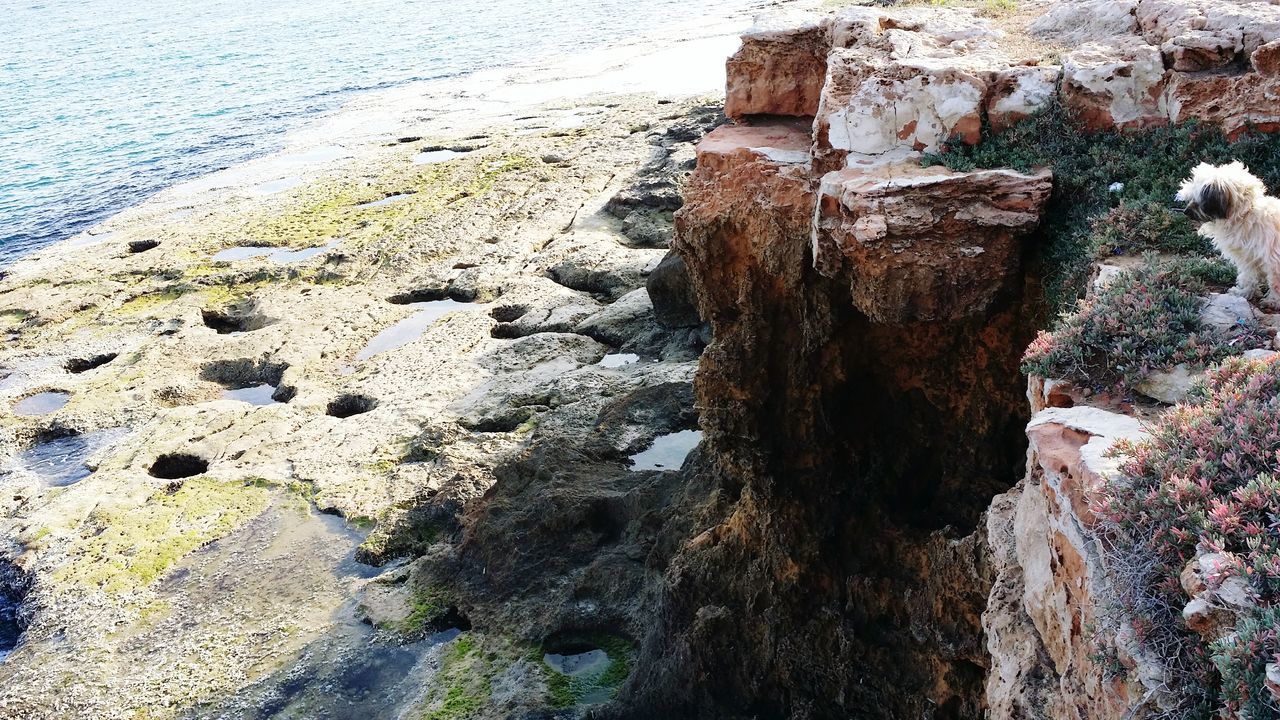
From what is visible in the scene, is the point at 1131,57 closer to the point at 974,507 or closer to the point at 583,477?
the point at 974,507

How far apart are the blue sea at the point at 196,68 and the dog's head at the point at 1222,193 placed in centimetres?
3030

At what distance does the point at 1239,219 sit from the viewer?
20.1 feet

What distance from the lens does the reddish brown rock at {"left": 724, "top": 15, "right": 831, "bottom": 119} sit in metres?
11.2

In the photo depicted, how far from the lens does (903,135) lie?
341 inches

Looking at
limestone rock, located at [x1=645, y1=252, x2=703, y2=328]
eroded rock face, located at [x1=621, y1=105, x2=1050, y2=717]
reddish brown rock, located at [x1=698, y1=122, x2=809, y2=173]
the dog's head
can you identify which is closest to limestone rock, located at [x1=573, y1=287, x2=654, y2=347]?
limestone rock, located at [x1=645, y1=252, x2=703, y2=328]

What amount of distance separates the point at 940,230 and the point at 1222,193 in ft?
6.89

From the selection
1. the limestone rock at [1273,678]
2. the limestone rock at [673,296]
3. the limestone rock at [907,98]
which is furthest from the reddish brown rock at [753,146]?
the limestone rock at [1273,678]

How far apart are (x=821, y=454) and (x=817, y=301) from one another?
68.0 inches

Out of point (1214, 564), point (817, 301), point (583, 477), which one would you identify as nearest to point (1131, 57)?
point (817, 301)

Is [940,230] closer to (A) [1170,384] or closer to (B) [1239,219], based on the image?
(B) [1239,219]

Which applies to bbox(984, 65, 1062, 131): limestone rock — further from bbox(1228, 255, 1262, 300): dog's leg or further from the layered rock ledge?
bbox(1228, 255, 1262, 300): dog's leg

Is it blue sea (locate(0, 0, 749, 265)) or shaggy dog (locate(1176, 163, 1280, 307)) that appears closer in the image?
shaggy dog (locate(1176, 163, 1280, 307))

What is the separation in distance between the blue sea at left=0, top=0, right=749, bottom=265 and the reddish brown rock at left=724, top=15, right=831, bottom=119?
25.0 metres

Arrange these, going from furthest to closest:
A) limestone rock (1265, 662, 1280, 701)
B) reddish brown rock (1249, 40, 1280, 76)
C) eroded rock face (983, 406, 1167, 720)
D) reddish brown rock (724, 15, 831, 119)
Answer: reddish brown rock (724, 15, 831, 119)
reddish brown rock (1249, 40, 1280, 76)
eroded rock face (983, 406, 1167, 720)
limestone rock (1265, 662, 1280, 701)
